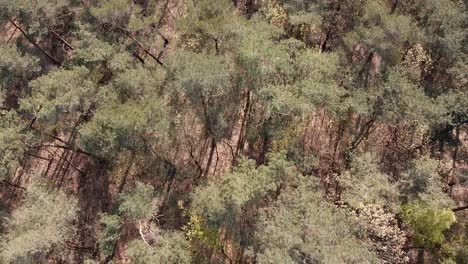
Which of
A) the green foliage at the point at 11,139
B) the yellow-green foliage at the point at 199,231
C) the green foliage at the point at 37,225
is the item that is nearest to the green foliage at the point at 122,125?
the green foliage at the point at 11,139

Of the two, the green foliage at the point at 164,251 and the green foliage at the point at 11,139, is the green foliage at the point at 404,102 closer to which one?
the green foliage at the point at 164,251

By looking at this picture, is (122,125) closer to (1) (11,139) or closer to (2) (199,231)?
(1) (11,139)

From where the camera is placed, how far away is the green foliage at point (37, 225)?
24.7 metres

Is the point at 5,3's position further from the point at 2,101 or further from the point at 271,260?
the point at 271,260

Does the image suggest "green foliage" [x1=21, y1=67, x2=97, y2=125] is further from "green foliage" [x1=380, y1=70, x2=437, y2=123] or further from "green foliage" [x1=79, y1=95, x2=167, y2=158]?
"green foliage" [x1=380, y1=70, x2=437, y2=123]

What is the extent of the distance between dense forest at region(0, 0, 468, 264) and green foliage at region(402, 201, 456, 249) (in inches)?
4.4

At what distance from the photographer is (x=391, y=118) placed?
89.4ft

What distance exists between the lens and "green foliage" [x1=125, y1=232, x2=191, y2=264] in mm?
25359

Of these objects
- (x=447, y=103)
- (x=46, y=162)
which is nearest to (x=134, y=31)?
(x=46, y=162)

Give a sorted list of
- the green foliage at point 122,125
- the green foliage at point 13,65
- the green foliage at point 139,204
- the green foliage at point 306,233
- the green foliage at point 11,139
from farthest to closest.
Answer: the green foliage at point 13,65
the green foliage at point 139,204
the green foliage at point 11,139
the green foliage at point 122,125
the green foliage at point 306,233

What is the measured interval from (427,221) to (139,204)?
684 inches

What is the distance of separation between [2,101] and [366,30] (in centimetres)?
→ 2364

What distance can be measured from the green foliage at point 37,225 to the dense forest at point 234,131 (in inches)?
4.1

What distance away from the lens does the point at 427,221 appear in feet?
87.7
